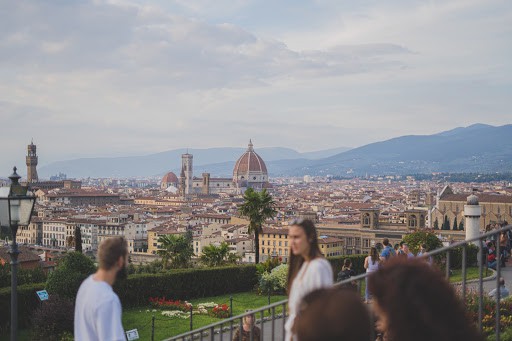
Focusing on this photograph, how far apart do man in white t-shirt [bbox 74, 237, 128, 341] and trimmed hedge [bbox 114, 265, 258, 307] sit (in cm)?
1405

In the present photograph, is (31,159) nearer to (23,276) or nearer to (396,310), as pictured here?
(23,276)

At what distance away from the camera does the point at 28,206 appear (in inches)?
275

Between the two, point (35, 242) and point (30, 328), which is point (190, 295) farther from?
point (35, 242)

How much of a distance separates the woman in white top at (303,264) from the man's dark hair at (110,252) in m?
0.96

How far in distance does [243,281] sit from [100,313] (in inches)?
671

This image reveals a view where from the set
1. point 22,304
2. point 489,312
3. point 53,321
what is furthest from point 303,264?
point 22,304

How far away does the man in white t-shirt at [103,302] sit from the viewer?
3650mm

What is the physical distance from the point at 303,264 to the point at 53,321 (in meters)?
11.5

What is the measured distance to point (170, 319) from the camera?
16.3 meters

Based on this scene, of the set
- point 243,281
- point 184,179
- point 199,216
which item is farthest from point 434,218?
point 184,179

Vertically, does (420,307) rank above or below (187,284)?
above

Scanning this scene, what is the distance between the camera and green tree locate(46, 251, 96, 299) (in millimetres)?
15570

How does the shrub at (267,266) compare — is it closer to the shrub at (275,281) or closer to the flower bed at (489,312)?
the shrub at (275,281)

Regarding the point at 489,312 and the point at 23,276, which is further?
the point at 23,276
